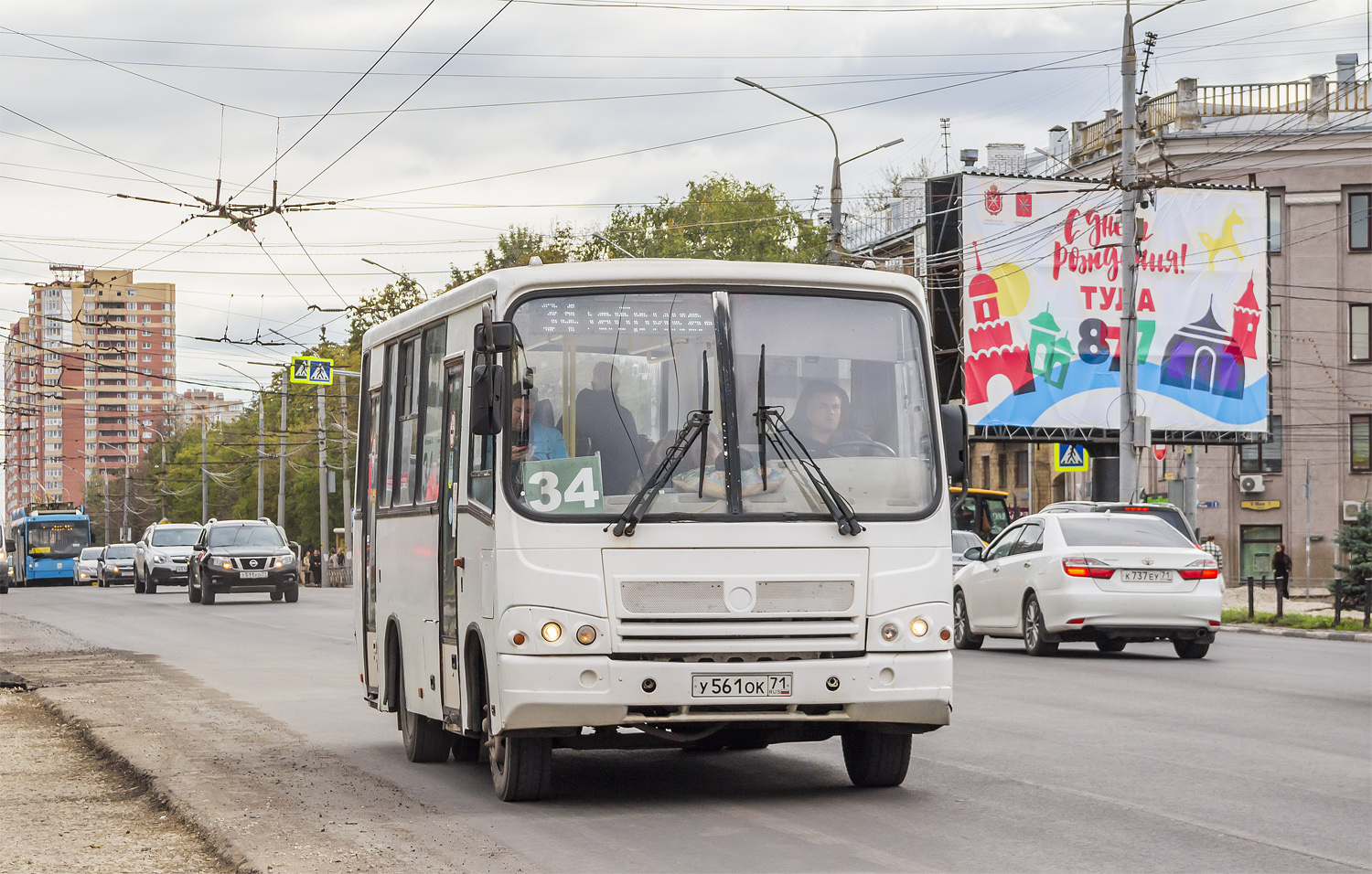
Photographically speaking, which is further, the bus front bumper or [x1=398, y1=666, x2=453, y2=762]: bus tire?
[x1=398, y1=666, x2=453, y2=762]: bus tire

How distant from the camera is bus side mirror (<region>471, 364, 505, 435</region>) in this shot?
883 centimetres

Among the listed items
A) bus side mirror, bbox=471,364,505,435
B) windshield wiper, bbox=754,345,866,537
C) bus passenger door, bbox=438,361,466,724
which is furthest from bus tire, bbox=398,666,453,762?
windshield wiper, bbox=754,345,866,537

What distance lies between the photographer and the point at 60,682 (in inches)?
726

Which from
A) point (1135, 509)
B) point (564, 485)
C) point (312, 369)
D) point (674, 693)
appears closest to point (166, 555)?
point (312, 369)

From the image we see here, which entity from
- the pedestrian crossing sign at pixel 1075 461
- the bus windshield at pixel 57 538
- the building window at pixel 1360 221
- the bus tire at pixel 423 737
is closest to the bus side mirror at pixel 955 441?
the bus tire at pixel 423 737

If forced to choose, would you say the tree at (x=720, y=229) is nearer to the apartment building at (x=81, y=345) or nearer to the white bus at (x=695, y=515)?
the apartment building at (x=81, y=345)

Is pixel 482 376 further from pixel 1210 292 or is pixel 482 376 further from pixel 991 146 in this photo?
pixel 991 146

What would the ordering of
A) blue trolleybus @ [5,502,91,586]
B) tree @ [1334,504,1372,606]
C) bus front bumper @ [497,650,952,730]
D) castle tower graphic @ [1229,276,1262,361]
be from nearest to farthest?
1. bus front bumper @ [497,650,952,730]
2. tree @ [1334,504,1372,606]
3. castle tower graphic @ [1229,276,1262,361]
4. blue trolleybus @ [5,502,91,586]

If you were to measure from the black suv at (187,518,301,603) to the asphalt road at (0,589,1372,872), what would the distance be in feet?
74.7

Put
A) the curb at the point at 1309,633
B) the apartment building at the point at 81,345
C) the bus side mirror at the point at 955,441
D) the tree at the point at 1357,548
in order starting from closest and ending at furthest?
the bus side mirror at the point at 955,441
the curb at the point at 1309,633
the tree at the point at 1357,548
the apartment building at the point at 81,345

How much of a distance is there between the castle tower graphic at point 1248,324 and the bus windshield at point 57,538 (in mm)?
55583

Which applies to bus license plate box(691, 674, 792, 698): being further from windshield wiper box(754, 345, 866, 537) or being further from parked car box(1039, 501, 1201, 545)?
parked car box(1039, 501, 1201, 545)

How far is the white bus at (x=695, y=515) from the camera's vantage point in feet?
28.9

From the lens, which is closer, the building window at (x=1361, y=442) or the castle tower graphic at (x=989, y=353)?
the castle tower graphic at (x=989, y=353)
